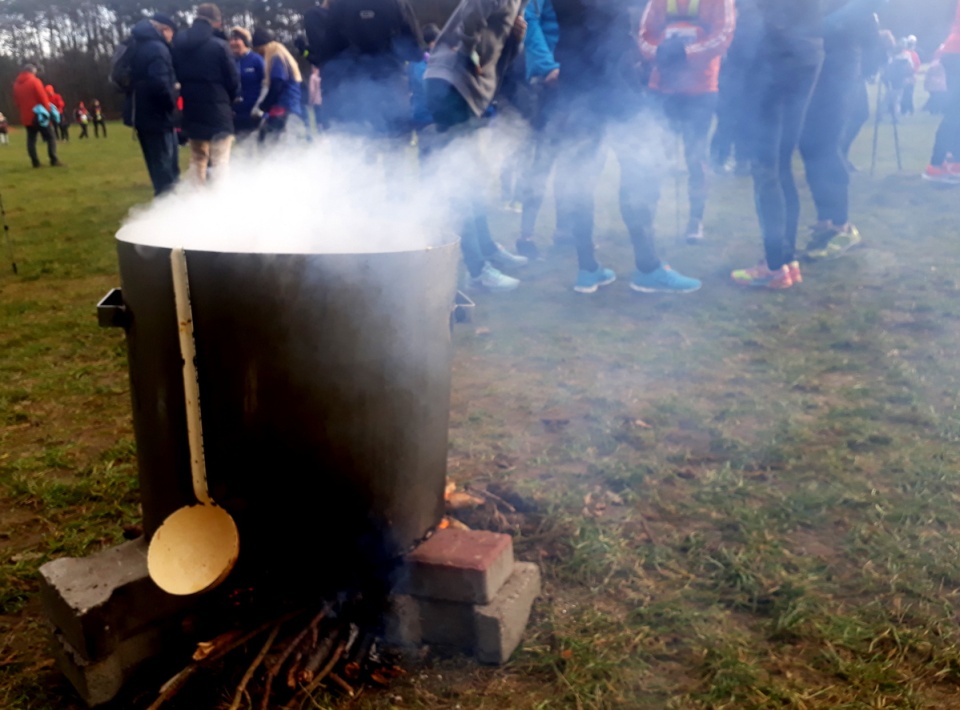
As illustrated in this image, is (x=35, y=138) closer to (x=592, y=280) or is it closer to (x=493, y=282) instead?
(x=493, y=282)

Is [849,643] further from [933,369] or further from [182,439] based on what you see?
[933,369]

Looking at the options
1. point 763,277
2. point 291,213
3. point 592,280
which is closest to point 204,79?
point 592,280

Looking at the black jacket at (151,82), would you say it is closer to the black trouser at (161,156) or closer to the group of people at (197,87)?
the group of people at (197,87)

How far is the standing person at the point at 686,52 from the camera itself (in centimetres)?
472

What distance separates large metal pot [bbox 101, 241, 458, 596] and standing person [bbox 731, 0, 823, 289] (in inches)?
140

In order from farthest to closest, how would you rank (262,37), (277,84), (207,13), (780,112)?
(277,84), (262,37), (207,13), (780,112)

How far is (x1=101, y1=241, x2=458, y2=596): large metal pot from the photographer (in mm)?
1635

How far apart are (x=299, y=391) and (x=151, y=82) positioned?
6891 millimetres

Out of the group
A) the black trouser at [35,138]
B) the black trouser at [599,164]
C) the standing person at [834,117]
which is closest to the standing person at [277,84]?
the black trouser at [599,164]

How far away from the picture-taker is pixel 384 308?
1719 mm

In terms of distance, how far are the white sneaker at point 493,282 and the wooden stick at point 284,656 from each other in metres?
3.61

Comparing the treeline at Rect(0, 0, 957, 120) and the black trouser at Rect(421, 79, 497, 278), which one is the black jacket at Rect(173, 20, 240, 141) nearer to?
the treeline at Rect(0, 0, 957, 120)

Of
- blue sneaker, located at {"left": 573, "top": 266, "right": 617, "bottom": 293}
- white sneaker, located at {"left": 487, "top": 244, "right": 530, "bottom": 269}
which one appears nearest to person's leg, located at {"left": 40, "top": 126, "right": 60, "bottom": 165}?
white sneaker, located at {"left": 487, "top": 244, "right": 530, "bottom": 269}

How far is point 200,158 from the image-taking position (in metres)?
7.79
